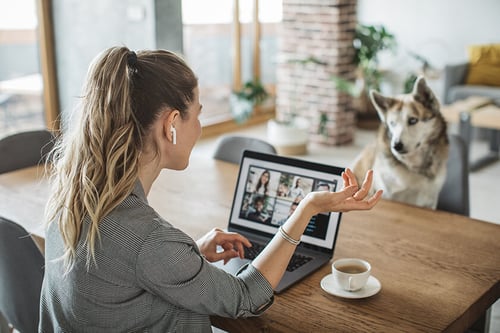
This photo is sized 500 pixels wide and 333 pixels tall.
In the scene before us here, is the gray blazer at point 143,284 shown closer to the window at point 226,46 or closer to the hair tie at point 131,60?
the hair tie at point 131,60

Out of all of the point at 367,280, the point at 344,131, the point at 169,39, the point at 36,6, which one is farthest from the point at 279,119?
the point at 367,280

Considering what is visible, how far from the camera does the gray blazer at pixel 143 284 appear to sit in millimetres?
1348

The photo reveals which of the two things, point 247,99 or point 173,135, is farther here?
point 247,99

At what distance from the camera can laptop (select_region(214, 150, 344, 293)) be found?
1766 millimetres

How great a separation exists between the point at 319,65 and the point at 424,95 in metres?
3.49

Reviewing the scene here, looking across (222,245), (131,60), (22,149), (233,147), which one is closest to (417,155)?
(233,147)

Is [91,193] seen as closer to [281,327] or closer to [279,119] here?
[281,327]

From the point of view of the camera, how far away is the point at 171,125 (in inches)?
56.9

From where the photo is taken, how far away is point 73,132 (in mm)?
1430

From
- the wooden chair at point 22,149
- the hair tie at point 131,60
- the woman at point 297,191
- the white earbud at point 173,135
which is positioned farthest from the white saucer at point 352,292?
the wooden chair at point 22,149

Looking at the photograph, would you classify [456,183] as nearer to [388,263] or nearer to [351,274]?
[388,263]

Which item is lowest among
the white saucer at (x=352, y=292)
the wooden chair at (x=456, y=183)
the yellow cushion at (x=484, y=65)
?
the yellow cushion at (x=484, y=65)

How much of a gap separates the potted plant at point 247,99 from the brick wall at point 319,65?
0.21 metres

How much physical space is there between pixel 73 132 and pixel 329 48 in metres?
4.72
